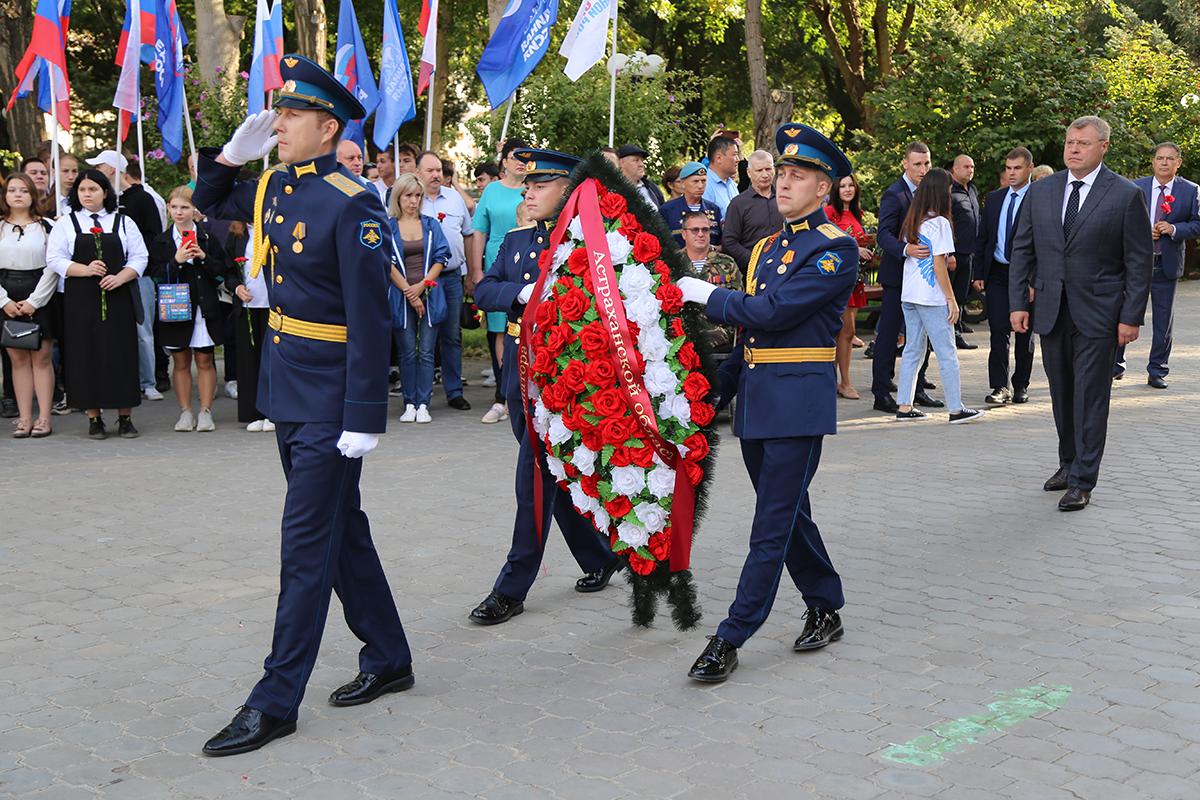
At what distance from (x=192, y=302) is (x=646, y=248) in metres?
6.36

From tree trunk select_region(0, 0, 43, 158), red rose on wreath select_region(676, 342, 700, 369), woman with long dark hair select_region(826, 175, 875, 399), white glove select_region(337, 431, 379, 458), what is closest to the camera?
A: white glove select_region(337, 431, 379, 458)

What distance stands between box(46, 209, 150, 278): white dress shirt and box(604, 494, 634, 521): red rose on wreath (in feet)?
20.6

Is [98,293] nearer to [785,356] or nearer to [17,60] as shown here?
[785,356]

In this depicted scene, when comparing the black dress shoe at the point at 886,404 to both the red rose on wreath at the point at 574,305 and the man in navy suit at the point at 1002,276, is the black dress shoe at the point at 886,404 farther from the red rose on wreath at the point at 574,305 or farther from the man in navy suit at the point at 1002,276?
the red rose on wreath at the point at 574,305

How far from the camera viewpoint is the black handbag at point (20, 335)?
1057 cm

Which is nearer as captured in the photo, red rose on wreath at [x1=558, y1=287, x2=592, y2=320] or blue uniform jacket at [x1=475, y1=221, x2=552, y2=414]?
red rose on wreath at [x1=558, y1=287, x2=592, y2=320]

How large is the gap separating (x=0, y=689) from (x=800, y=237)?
135 inches

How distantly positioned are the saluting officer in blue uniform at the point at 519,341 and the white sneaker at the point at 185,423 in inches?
214

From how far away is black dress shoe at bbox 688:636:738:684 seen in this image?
5180mm

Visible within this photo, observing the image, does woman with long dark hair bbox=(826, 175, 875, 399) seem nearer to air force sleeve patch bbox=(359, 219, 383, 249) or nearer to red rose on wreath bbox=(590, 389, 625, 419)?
red rose on wreath bbox=(590, 389, 625, 419)

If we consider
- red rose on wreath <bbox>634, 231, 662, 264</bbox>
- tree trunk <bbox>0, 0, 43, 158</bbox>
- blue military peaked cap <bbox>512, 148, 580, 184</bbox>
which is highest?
tree trunk <bbox>0, 0, 43, 158</bbox>

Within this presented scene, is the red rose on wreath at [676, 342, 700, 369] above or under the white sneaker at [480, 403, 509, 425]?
above

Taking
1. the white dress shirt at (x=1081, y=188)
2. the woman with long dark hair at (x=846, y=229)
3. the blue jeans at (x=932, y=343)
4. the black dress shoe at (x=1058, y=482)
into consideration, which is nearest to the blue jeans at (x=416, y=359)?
the woman with long dark hair at (x=846, y=229)

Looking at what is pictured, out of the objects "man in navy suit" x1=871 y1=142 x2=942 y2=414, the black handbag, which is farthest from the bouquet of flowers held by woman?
the black handbag
